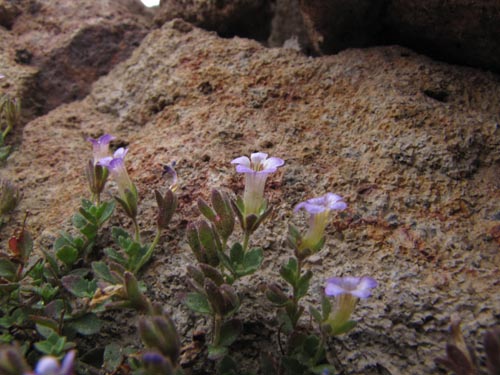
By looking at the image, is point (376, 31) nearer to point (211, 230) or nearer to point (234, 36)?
point (234, 36)

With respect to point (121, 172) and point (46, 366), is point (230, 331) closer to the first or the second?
point (46, 366)

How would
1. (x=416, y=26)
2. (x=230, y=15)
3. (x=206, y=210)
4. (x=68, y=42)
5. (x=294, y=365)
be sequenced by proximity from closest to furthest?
(x=294, y=365)
(x=206, y=210)
(x=416, y=26)
(x=230, y=15)
(x=68, y=42)

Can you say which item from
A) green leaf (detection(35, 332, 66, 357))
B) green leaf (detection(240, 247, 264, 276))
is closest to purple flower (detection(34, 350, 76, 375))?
green leaf (detection(35, 332, 66, 357))

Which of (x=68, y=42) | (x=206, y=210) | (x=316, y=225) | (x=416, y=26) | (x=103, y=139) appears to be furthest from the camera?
(x=68, y=42)

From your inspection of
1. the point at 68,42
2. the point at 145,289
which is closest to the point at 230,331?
the point at 145,289

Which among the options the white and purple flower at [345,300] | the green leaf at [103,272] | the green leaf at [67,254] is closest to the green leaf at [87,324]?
the green leaf at [103,272]

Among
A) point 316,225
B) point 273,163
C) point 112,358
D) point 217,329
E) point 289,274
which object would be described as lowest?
point 112,358

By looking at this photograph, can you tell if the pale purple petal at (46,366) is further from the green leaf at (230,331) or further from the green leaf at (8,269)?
the green leaf at (8,269)
